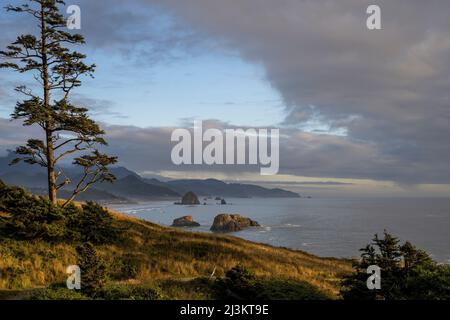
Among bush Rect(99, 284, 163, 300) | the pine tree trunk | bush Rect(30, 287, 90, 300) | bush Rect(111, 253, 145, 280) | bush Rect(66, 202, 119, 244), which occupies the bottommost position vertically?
bush Rect(111, 253, 145, 280)

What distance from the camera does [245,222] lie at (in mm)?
151375

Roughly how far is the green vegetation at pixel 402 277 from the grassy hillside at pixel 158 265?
282 centimetres

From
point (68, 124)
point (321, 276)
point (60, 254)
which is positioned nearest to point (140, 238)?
point (60, 254)

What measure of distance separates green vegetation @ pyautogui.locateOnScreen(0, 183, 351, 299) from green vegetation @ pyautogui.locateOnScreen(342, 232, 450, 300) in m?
2.70

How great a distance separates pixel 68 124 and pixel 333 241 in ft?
300

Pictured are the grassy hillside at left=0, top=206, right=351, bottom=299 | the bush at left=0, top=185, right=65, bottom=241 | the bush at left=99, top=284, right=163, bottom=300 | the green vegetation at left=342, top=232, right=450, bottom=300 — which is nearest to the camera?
the bush at left=99, top=284, right=163, bottom=300

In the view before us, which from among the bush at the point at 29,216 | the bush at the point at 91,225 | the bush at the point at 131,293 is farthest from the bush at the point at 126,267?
the bush at the point at 131,293

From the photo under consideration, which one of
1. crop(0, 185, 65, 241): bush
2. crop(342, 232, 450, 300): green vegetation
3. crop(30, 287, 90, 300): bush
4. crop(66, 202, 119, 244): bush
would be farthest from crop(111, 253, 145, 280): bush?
crop(342, 232, 450, 300): green vegetation

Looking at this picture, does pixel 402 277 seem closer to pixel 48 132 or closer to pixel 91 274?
pixel 91 274

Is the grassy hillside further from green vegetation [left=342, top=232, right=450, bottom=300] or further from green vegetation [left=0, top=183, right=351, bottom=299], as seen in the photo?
green vegetation [left=342, top=232, right=450, bottom=300]

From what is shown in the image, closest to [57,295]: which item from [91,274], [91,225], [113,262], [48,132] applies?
[91,274]

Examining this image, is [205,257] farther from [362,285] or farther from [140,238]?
[362,285]

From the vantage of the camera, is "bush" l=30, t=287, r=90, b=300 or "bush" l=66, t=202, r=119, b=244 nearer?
"bush" l=30, t=287, r=90, b=300

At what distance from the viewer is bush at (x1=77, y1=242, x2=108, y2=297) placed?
14.2 m
